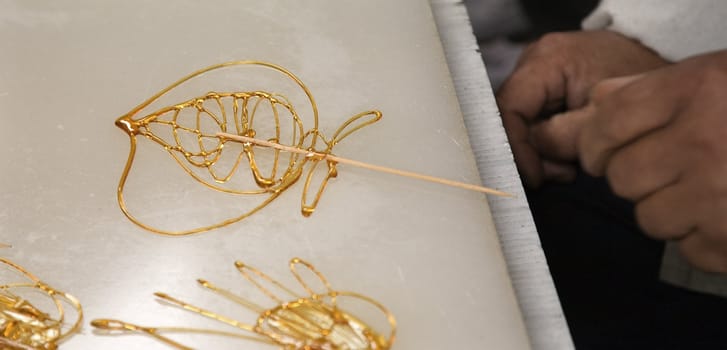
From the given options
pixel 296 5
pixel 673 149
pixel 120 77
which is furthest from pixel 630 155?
pixel 120 77

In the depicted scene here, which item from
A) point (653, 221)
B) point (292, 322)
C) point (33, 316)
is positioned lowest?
point (653, 221)

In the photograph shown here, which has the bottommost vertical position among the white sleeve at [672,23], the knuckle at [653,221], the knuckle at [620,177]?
the knuckle at [653,221]

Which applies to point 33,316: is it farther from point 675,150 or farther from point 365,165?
point 675,150

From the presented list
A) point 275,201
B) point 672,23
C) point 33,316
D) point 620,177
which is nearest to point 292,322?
point 275,201

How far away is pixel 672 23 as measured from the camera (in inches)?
31.1

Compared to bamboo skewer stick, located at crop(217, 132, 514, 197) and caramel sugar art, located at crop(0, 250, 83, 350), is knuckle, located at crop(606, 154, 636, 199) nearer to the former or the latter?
bamboo skewer stick, located at crop(217, 132, 514, 197)

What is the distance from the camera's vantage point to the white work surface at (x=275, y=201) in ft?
2.09

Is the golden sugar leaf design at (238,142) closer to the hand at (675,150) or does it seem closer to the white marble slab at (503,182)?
the white marble slab at (503,182)

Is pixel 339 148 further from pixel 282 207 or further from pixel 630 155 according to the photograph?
pixel 630 155

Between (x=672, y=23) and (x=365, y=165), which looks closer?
(x=365, y=165)

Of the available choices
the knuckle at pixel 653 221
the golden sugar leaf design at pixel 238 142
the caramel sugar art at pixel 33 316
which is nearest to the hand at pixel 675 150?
the knuckle at pixel 653 221

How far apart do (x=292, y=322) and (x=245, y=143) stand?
192mm

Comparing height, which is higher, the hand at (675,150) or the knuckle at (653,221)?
the hand at (675,150)

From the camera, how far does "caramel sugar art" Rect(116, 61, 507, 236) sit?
2.24ft
